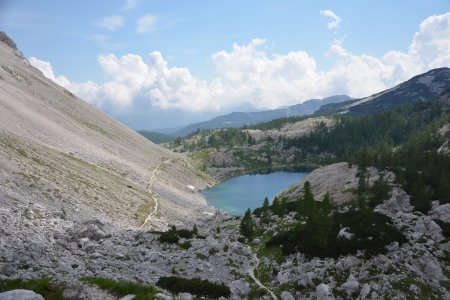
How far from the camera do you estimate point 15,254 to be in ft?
116

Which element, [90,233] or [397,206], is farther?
[397,206]

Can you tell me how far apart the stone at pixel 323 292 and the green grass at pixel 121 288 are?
16.1 metres

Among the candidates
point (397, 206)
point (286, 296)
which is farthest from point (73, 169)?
point (397, 206)

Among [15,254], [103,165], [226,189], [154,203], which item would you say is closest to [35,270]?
[15,254]

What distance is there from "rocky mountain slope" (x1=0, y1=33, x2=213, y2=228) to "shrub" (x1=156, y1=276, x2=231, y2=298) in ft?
91.4

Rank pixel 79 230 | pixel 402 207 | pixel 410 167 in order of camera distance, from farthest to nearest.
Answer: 1. pixel 410 167
2. pixel 402 207
3. pixel 79 230

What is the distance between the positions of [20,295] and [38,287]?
3383 mm

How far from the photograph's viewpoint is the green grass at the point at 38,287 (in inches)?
1110

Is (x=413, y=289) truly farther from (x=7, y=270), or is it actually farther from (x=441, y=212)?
(x=7, y=270)

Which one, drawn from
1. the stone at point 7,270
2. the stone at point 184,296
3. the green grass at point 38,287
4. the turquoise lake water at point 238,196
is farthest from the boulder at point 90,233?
the turquoise lake water at point 238,196

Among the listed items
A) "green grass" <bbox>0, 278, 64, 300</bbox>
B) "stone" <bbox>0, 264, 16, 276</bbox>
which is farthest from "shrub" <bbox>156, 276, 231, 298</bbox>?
"stone" <bbox>0, 264, 16, 276</bbox>

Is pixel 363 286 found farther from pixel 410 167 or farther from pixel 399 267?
pixel 410 167

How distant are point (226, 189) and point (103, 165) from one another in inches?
3402

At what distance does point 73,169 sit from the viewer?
310 feet
